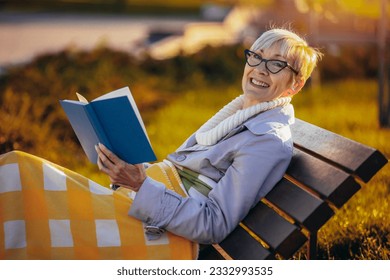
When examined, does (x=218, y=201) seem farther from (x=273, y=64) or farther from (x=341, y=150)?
(x=273, y=64)

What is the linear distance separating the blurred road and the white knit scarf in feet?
24.1

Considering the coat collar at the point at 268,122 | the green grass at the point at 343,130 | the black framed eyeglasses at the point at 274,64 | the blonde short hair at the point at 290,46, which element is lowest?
the green grass at the point at 343,130

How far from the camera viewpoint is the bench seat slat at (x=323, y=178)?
8.92ft

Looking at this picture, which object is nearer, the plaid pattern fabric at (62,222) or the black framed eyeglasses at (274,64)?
the plaid pattern fabric at (62,222)

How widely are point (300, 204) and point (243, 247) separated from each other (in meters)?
0.27

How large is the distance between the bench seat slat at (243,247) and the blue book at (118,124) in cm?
46

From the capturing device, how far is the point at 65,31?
45.4ft

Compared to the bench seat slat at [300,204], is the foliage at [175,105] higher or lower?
lower

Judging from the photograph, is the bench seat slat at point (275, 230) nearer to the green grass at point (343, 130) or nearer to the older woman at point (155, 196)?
the older woman at point (155, 196)

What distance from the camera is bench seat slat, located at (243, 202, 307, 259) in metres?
2.73

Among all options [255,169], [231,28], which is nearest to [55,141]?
[255,169]

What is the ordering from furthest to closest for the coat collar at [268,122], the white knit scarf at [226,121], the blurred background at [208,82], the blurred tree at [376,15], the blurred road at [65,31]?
the blurred road at [65,31] < the blurred tree at [376,15] < the blurred background at [208,82] < the white knit scarf at [226,121] < the coat collar at [268,122]

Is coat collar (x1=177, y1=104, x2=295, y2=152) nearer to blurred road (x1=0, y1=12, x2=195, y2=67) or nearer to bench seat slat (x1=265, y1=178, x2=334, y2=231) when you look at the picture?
bench seat slat (x1=265, y1=178, x2=334, y2=231)

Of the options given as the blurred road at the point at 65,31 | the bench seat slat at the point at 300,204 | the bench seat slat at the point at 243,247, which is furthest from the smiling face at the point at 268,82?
the blurred road at the point at 65,31
